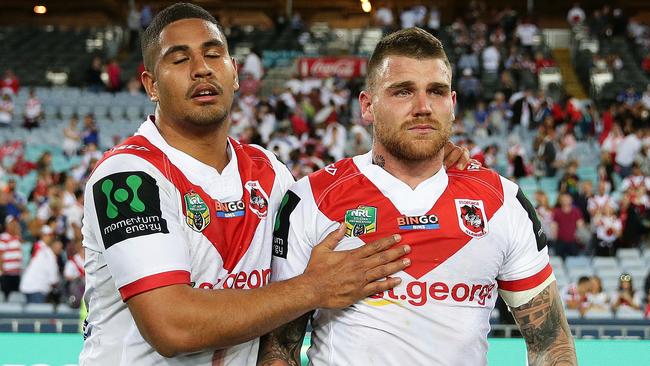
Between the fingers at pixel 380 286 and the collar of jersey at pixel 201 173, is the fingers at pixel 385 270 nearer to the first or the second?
the fingers at pixel 380 286

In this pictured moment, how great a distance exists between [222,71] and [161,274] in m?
0.75

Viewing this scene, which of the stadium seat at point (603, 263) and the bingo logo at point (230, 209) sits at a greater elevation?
the bingo logo at point (230, 209)

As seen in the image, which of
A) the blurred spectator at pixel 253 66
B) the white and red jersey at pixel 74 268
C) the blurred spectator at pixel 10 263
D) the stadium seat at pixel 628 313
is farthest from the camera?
the blurred spectator at pixel 253 66

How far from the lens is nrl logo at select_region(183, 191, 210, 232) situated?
2.93m

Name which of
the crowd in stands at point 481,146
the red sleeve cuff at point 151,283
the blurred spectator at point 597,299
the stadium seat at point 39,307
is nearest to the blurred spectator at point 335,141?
the crowd in stands at point 481,146

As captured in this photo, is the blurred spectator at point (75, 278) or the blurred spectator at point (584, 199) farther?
the blurred spectator at point (584, 199)

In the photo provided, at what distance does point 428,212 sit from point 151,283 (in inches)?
39.2

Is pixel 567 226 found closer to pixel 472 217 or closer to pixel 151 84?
pixel 472 217

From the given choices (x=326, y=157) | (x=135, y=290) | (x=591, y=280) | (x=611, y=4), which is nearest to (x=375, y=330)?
(x=135, y=290)

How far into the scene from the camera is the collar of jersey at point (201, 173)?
3.04 meters

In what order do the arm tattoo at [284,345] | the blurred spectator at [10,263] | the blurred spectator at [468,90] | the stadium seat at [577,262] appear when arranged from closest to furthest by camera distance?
the arm tattoo at [284,345]
the blurred spectator at [10,263]
the stadium seat at [577,262]
the blurred spectator at [468,90]

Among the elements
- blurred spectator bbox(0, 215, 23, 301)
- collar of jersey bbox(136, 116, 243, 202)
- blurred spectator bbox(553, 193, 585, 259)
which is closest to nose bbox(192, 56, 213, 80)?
collar of jersey bbox(136, 116, 243, 202)

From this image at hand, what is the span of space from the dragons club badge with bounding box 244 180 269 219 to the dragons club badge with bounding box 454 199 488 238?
0.67m

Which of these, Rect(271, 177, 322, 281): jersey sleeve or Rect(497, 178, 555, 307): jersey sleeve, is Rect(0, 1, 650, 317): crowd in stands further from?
Rect(271, 177, 322, 281): jersey sleeve
